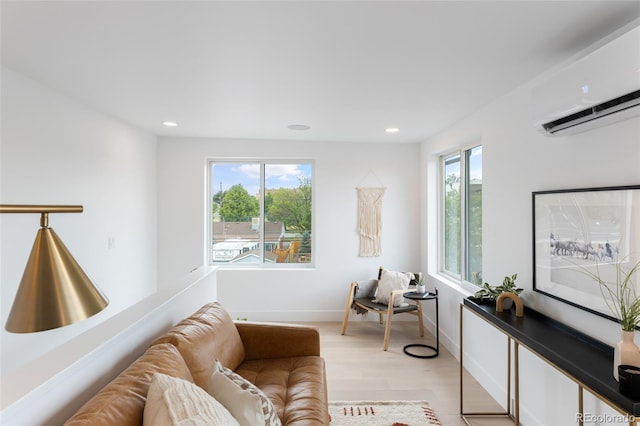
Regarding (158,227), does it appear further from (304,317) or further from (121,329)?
(121,329)

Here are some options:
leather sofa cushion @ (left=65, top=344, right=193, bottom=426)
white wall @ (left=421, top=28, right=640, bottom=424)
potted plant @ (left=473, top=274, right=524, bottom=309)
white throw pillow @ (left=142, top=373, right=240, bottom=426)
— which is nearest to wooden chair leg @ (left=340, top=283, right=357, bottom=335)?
white wall @ (left=421, top=28, right=640, bottom=424)

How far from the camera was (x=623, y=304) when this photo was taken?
1.66 metres

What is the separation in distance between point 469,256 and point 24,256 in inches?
147

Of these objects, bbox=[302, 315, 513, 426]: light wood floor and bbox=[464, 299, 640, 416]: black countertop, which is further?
bbox=[302, 315, 513, 426]: light wood floor

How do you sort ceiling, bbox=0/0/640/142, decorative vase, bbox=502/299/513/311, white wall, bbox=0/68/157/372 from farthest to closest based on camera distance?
decorative vase, bbox=502/299/513/311
white wall, bbox=0/68/157/372
ceiling, bbox=0/0/640/142

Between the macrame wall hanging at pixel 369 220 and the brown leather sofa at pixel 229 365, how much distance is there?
230cm

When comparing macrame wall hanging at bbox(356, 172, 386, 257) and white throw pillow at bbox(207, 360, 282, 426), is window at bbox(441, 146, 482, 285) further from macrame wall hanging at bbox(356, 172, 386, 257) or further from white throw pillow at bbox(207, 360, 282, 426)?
white throw pillow at bbox(207, 360, 282, 426)

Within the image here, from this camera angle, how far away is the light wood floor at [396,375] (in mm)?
2846

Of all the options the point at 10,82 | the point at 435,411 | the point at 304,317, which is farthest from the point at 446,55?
the point at 304,317

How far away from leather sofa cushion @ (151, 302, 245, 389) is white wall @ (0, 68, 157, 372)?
0.67 m

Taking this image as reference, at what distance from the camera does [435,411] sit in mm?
2715

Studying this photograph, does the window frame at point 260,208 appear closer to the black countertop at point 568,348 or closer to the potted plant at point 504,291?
the potted plant at point 504,291

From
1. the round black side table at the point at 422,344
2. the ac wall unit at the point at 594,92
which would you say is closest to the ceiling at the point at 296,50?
the ac wall unit at the point at 594,92

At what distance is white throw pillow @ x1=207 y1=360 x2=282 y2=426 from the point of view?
1475 millimetres
